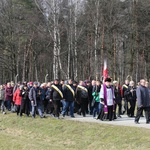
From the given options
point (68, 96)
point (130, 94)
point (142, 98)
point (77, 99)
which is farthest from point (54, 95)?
point (142, 98)

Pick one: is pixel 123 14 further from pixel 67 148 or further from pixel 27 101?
pixel 67 148

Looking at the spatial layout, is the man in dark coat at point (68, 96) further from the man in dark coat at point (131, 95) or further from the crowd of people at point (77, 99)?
the man in dark coat at point (131, 95)

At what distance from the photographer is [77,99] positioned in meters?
19.8

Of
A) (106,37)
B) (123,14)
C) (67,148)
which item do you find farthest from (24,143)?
(123,14)

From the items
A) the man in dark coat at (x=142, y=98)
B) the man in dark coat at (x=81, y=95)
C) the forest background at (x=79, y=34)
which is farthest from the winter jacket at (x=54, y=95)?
the forest background at (x=79, y=34)

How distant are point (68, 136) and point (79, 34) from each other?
22.9 metres

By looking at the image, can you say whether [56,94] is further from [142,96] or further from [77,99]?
[142,96]

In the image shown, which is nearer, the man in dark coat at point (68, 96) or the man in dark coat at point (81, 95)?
the man in dark coat at point (68, 96)

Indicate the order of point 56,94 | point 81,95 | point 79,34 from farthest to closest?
point 79,34 → point 81,95 → point 56,94

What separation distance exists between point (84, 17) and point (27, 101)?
1970 centimetres

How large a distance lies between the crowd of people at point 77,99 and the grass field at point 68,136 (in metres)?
0.97

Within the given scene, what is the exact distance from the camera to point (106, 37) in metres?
38.2

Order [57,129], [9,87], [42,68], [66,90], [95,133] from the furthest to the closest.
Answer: [42,68]
[9,87]
[66,90]
[57,129]
[95,133]

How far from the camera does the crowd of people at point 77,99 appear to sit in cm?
1727
